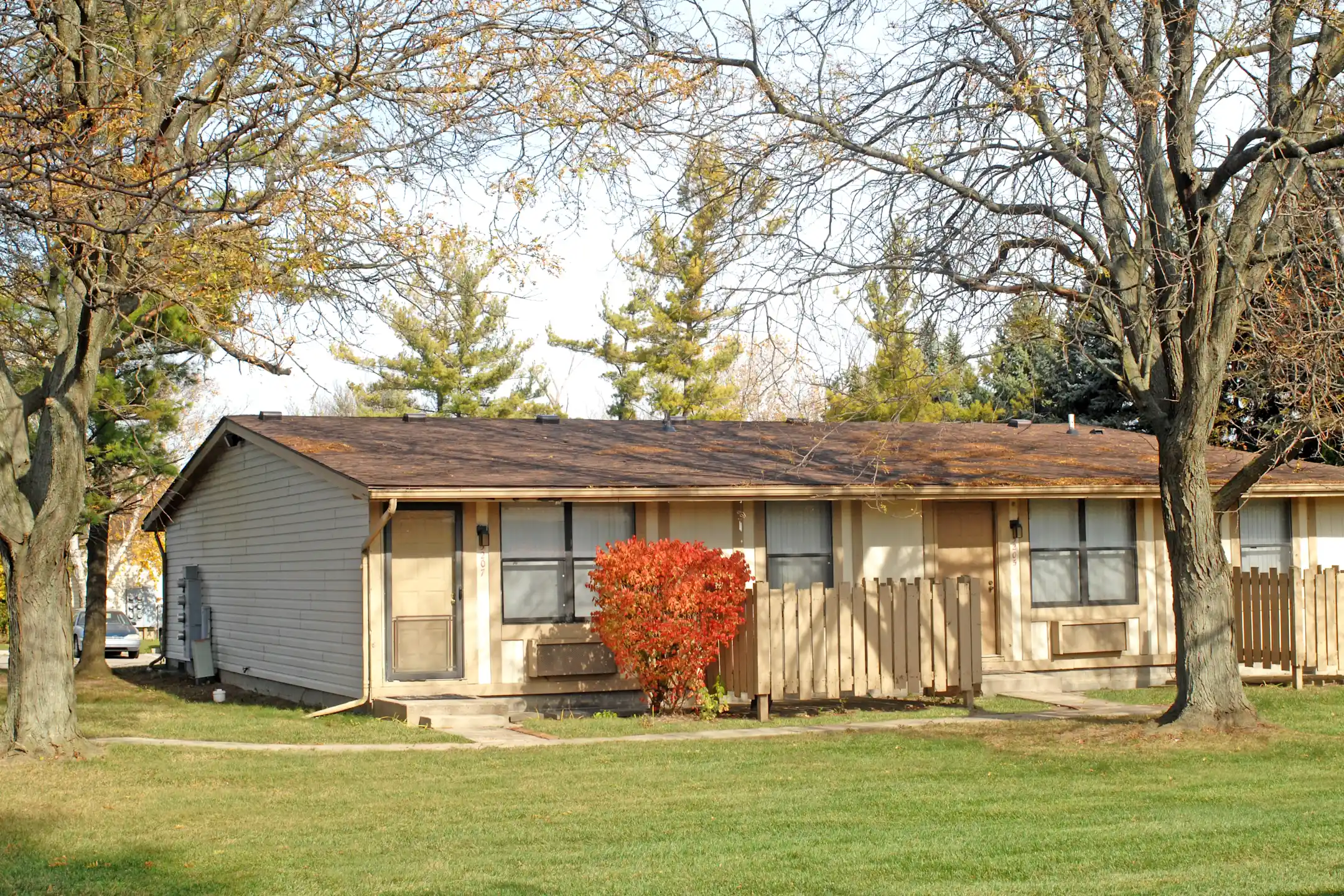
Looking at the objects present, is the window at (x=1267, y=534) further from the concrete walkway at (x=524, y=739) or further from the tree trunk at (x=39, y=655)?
the tree trunk at (x=39, y=655)

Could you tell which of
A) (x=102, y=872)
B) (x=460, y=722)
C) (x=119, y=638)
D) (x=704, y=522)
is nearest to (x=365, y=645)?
(x=460, y=722)

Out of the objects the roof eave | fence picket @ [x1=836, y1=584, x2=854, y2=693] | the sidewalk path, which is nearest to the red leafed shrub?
the sidewalk path

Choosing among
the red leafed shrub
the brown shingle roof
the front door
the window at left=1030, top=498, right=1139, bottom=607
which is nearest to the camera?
the red leafed shrub

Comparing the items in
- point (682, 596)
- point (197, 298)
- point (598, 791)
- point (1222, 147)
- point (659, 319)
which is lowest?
point (598, 791)

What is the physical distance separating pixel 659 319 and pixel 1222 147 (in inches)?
1108

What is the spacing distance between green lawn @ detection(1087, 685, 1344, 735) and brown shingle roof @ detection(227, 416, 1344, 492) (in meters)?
2.74

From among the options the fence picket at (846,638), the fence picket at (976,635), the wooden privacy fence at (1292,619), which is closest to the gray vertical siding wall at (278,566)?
the fence picket at (846,638)

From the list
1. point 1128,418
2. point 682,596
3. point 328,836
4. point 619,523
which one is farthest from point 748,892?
point 1128,418

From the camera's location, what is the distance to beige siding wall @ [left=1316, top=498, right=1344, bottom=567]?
20.3 metres

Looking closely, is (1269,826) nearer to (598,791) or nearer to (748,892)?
(748,892)

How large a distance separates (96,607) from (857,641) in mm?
14332

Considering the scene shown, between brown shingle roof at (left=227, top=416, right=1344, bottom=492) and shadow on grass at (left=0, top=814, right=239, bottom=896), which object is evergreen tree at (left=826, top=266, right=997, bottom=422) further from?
shadow on grass at (left=0, top=814, right=239, bottom=896)

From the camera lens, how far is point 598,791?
10.5 m

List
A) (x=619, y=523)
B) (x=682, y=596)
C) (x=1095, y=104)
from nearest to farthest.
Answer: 1. (x=1095, y=104)
2. (x=682, y=596)
3. (x=619, y=523)
